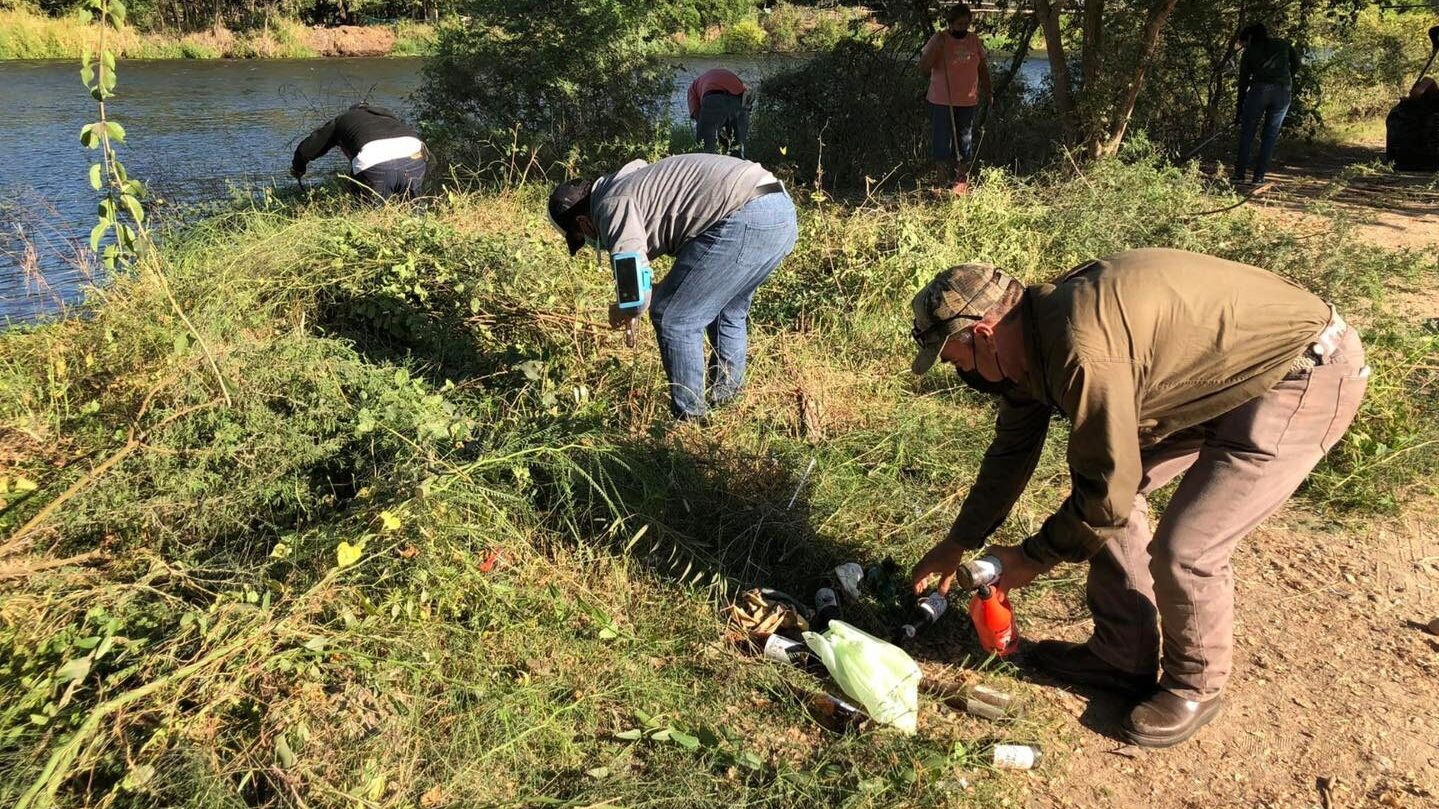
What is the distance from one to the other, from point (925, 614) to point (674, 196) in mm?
1878

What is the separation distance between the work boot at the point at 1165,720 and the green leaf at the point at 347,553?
2.26 meters

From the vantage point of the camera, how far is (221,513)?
3172 mm

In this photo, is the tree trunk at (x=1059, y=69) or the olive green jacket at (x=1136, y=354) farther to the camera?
the tree trunk at (x=1059, y=69)

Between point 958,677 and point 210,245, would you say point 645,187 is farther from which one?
point 210,245

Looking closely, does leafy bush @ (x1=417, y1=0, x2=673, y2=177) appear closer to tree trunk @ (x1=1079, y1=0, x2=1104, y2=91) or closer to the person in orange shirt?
the person in orange shirt

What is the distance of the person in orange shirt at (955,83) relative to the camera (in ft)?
25.6

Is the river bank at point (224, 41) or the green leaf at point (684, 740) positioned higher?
the river bank at point (224, 41)

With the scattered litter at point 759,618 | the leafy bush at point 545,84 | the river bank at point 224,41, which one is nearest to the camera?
the scattered litter at point 759,618

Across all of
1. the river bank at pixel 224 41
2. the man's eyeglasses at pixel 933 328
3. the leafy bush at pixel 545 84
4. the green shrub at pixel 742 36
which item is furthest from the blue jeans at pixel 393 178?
the green shrub at pixel 742 36

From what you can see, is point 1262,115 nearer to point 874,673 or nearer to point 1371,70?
point 1371,70

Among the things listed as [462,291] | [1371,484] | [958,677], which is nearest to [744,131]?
[462,291]

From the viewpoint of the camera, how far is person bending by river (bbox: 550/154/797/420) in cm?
354

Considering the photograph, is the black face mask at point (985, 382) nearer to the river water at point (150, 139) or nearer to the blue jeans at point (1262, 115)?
the river water at point (150, 139)

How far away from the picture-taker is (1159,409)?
226cm
